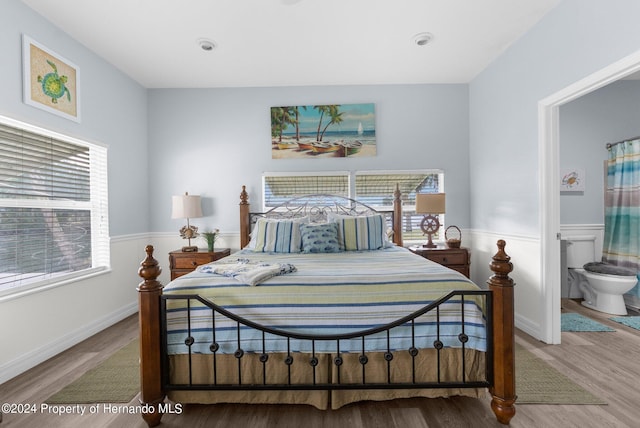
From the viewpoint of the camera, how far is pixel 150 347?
173cm

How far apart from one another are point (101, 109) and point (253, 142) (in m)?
1.72

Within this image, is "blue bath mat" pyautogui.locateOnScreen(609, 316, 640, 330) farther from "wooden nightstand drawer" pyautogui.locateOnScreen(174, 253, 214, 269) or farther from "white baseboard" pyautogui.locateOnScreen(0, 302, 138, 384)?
"white baseboard" pyautogui.locateOnScreen(0, 302, 138, 384)

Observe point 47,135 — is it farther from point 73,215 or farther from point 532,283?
point 532,283

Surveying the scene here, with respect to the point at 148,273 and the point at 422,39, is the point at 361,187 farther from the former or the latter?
the point at 148,273

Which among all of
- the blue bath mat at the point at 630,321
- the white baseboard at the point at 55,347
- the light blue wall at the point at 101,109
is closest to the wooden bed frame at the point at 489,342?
the white baseboard at the point at 55,347

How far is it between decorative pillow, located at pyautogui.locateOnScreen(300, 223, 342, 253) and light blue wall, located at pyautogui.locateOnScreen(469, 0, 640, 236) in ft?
6.30

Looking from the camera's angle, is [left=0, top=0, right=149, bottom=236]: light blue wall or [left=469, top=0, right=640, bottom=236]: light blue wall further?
[left=0, top=0, right=149, bottom=236]: light blue wall

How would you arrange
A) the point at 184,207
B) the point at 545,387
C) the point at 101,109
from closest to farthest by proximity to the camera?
the point at 545,387 < the point at 101,109 < the point at 184,207

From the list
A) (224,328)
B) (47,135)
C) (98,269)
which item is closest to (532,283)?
(224,328)

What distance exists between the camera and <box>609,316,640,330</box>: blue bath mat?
3160mm

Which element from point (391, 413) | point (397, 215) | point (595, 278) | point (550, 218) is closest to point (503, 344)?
point (391, 413)

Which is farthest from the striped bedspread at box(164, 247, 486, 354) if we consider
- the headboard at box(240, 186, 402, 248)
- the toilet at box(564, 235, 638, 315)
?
the toilet at box(564, 235, 638, 315)

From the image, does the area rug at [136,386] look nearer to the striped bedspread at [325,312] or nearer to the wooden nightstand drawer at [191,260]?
the striped bedspread at [325,312]

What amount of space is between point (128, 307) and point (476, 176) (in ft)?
15.3
